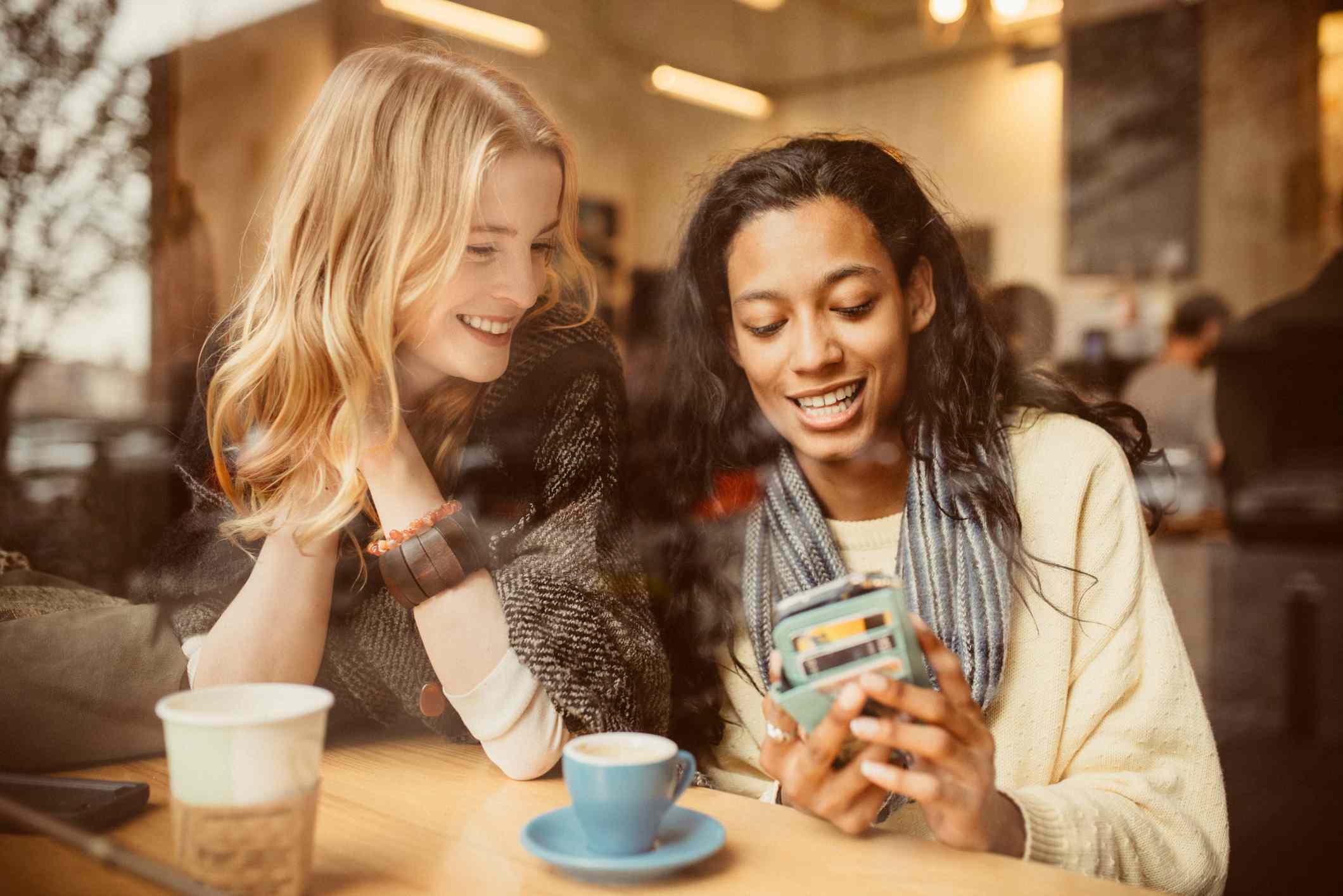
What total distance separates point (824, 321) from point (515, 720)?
1.67 ft

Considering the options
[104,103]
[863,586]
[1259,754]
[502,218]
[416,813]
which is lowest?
[1259,754]

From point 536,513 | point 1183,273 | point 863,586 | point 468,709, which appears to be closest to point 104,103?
point 536,513

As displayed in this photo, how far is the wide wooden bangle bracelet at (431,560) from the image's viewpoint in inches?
39.2

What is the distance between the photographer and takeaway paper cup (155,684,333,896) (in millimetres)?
663

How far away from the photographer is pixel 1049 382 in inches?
52.0

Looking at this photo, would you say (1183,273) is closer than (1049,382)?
No

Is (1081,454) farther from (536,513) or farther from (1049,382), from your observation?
(536,513)

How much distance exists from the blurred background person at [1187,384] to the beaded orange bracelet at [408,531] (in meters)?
1.10

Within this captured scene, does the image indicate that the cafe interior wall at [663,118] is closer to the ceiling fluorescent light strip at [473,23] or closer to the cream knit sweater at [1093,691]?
the ceiling fluorescent light strip at [473,23]

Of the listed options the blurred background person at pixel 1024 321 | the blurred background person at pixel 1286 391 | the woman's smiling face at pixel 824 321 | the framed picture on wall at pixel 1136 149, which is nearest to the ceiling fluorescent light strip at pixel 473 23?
the woman's smiling face at pixel 824 321

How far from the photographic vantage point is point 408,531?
99 cm

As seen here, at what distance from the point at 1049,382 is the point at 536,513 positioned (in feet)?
2.21

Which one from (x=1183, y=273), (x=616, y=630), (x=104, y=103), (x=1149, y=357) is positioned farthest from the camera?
(x=1183, y=273)

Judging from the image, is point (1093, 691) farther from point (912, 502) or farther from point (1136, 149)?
point (1136, 149)
